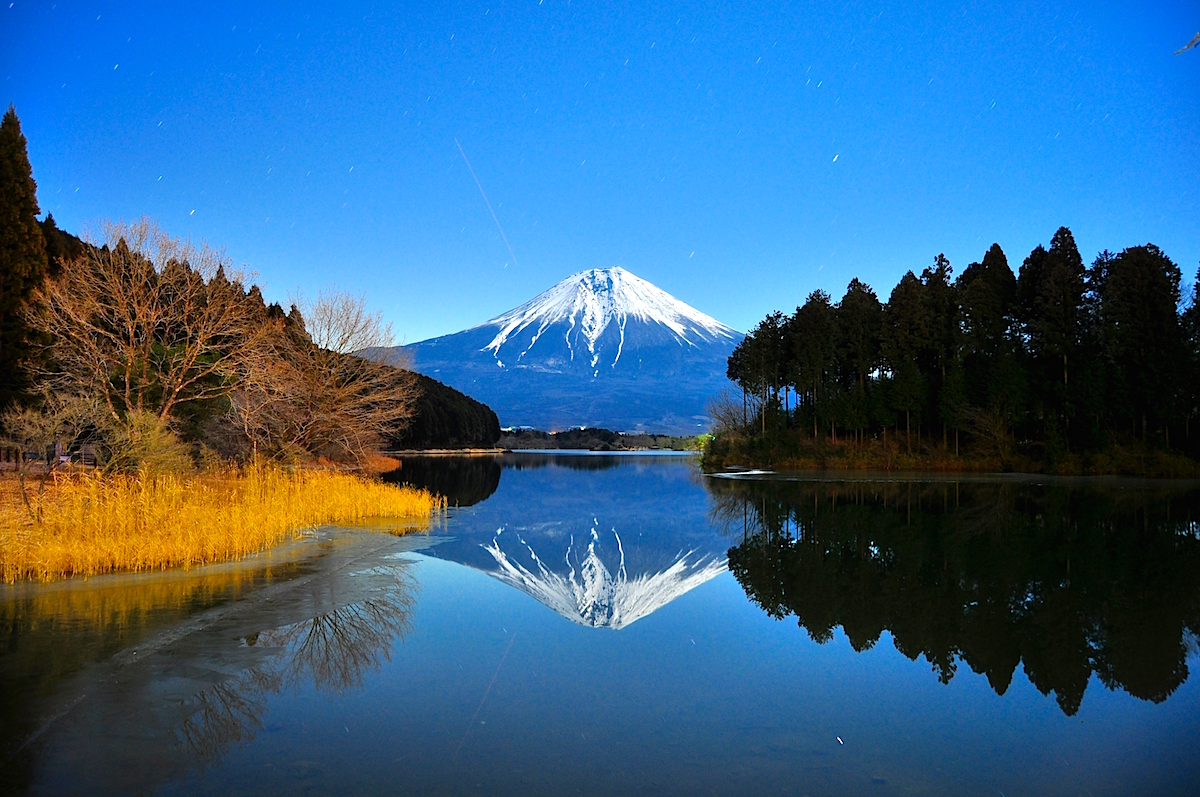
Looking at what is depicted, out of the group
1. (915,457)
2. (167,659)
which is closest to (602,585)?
(167,659)

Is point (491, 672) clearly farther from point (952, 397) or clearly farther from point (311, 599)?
point (952, 397)

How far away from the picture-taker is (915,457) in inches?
1624

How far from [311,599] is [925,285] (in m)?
42.7

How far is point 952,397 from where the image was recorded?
40.2 meters

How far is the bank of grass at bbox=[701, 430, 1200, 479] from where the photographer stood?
34.2m

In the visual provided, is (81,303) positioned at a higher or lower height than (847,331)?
lower

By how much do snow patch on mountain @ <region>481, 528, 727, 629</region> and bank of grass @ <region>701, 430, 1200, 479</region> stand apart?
1164 inches

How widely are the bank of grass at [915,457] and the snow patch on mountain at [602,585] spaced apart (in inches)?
1164

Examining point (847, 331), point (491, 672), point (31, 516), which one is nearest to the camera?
point (491, 672)

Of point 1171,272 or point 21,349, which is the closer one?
point 21,349

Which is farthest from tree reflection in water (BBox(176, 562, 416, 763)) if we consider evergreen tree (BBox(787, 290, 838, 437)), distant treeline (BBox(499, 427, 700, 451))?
distant treeline (BBox(499, 427, 700, 451))

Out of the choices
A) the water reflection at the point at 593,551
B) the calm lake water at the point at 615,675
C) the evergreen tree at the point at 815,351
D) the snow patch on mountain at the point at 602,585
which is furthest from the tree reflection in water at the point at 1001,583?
Result: the evergreen tree at the point at 815,351

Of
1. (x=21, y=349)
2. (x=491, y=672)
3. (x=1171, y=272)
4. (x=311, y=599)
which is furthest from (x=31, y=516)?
(x=1171, y=272)

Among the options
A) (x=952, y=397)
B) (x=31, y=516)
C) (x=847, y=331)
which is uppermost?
(x=847, y=331)
